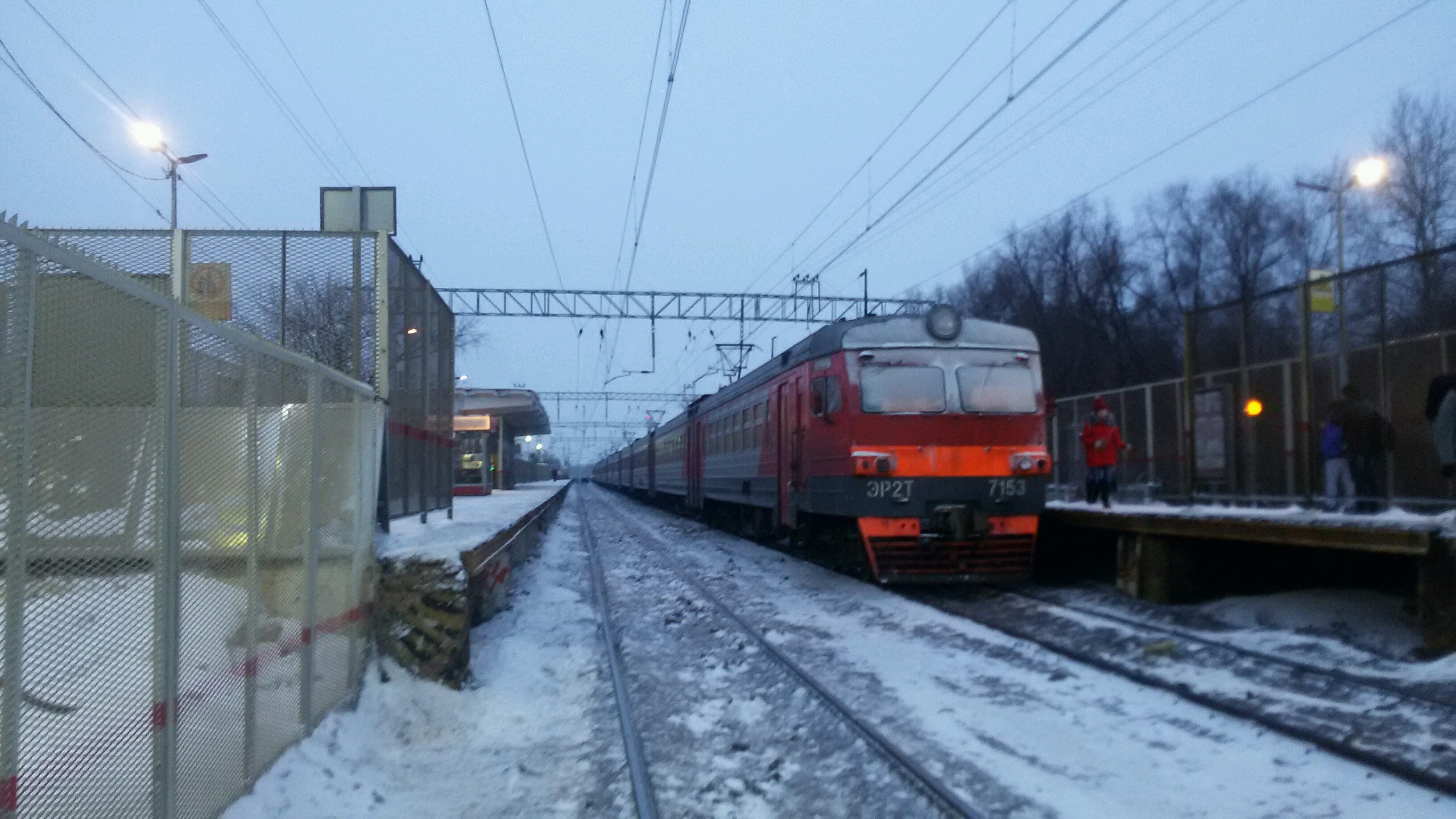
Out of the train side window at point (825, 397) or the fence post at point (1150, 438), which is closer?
the train side window at point (825, 397)

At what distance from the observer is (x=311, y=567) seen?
19.4ft

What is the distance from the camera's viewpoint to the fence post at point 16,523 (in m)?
2.90

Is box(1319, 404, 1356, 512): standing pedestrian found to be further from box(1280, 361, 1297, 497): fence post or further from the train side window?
the train side window

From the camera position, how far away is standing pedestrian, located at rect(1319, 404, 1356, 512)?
10570 mm

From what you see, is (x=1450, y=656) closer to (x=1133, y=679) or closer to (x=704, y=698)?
(x=1133, y=679)

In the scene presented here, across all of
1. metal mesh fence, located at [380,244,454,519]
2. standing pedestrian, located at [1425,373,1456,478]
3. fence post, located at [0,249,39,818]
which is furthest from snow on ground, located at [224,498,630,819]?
standing pedestrian, located at [1425,373,1456,478]

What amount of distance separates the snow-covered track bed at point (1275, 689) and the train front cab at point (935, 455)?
5.33ft

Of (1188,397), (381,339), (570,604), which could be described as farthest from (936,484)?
(381,339)

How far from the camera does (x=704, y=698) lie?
7816mm

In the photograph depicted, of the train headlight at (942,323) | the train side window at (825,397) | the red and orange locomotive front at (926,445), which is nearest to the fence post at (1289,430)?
the red and orange locomotive front at (926,445)

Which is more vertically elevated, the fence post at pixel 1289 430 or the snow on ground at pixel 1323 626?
the fence post at pixel 1289 430

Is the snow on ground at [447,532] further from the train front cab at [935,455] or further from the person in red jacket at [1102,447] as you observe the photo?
the person in red jacket at [1102,447]

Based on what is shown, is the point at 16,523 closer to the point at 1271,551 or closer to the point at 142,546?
the point at 142,546

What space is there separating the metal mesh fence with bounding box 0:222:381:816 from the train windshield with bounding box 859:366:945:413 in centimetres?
770
